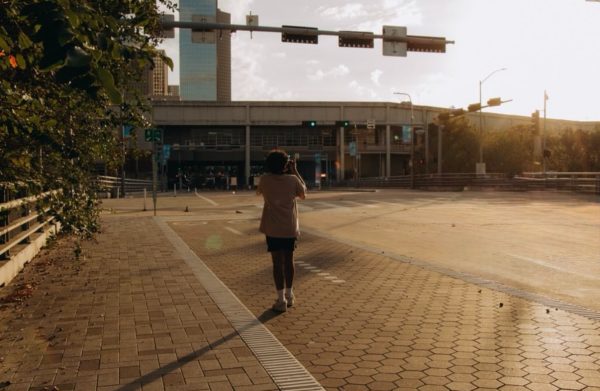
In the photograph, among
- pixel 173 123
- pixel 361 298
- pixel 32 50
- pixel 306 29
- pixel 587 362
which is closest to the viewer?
pixel 32 50

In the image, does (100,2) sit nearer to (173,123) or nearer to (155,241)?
(155,241)

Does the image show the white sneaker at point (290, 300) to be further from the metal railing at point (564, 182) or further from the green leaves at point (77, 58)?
the metal railing at point (564, 182)

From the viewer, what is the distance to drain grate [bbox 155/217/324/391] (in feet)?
13.8

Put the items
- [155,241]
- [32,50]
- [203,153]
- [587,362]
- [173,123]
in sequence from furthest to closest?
[203,153] < [173,123] < [155,241] < [587,362] < [32,50]

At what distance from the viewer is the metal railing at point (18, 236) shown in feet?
22.1

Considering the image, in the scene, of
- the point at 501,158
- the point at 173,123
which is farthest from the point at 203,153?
the point at 501,158

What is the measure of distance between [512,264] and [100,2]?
7.79m

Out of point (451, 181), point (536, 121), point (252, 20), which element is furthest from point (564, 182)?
point (252, 20)

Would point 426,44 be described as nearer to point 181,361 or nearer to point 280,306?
point 280,306

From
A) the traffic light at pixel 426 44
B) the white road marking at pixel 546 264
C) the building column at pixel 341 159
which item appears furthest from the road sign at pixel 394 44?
the building column at pixel 341 159

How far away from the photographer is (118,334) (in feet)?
18.2

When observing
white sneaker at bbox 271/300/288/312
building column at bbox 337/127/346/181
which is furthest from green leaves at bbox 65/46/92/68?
building column at bbox 337/127/346/181

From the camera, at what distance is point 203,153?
95438 millimetres

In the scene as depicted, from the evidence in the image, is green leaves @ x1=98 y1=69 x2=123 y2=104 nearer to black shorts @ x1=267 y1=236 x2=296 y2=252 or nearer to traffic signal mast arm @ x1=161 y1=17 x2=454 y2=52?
black shorts @ x1=267 y1=236 x2=296 y2=252
